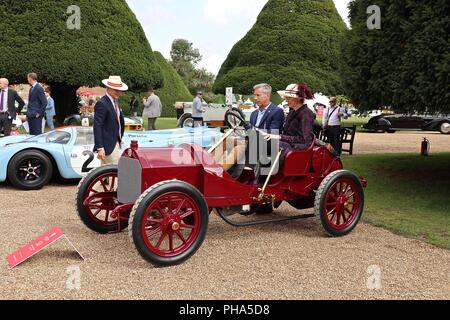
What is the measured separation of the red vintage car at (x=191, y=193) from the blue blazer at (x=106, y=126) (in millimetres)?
908

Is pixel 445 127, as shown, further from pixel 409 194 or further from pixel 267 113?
pixel 267 113

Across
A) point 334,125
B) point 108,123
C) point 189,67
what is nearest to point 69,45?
point 334,125

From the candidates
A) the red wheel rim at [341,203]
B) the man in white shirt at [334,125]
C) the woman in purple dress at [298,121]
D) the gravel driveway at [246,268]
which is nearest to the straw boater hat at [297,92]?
the woman in purple dress at [298,121]

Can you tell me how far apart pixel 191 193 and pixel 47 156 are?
496 centimetres

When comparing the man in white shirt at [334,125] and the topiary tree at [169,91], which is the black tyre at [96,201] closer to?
the man in white shirt at [334,125]

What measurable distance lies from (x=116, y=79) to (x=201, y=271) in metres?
3.26

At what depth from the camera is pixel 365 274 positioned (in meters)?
4.79

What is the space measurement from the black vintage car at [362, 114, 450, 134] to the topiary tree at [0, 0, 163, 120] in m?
12.1

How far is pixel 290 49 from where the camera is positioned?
37.8 meters

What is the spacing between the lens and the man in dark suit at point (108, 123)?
269 inches

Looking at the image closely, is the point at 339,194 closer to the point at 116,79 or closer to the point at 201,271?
the point at 201,271

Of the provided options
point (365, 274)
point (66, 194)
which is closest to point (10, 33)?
point (66, 194)

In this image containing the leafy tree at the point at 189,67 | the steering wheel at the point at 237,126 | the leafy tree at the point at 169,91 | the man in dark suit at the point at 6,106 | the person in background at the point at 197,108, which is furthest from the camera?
the leafy tree at the point at 189,67

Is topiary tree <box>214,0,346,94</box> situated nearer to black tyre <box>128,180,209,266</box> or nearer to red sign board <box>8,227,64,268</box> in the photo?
black tyre <box>128,180,209,266</box>
